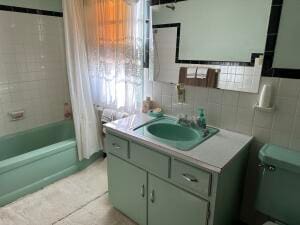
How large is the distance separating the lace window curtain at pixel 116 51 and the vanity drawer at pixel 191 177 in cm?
96

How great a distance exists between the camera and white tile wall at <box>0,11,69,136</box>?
227cm

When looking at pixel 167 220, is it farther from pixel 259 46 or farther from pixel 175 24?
pixel 175 24

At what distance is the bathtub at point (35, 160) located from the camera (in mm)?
1977

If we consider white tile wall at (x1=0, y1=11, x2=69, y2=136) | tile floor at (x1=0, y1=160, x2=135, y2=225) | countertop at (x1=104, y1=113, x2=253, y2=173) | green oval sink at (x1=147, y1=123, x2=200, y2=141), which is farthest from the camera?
white tile wall at (x1=0, y1=11, x2=69, y2=136)

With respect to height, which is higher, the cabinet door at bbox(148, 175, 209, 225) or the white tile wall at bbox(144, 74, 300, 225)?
the white tile wall at bbox(144, 74, 300, 225)

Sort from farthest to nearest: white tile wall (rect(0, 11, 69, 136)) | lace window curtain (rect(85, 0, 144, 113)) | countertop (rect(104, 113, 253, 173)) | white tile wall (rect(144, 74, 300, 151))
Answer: white tile wall (rect(0, 11, 69, 136)) < lace window curtain (rect(85, 0, 144, 113)) < white tile wall (rect(144, 74, 300, 151)) < countertop (rect(104, 113, 253, 173))

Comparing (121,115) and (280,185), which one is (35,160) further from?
(280,185)

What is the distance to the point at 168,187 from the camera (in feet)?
4.58

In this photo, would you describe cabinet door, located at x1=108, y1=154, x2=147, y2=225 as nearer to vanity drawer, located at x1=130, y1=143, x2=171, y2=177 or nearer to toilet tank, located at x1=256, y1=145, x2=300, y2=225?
vanity drawer, located at x1=130, y1=143, x2=171, y2=177

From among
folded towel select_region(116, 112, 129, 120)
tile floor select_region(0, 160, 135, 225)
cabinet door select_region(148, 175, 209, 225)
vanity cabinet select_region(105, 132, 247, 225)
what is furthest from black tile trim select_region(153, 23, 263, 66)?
tile floor select_region(0, 160, 135, 225)

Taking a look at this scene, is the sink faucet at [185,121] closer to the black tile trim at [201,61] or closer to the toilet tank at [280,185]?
the black tile trim at [201,61]

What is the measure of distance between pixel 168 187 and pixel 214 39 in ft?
3.57

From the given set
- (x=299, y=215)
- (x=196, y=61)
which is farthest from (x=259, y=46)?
(x=299, y=215)

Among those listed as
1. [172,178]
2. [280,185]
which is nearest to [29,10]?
[172,178]
